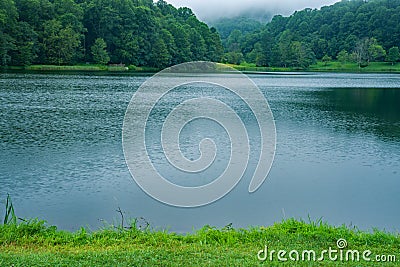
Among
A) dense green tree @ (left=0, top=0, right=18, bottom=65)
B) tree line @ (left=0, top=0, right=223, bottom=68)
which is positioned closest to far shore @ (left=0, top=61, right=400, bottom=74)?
tree line @ (left=0, top=0, right=223, bottom=68)

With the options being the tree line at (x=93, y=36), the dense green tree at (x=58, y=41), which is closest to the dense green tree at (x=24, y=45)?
the tree line at (x=93, y=36)

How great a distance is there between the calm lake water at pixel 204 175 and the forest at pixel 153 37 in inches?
2300

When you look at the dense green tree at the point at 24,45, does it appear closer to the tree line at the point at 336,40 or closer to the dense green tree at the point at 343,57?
the tree line at the point at 336,40

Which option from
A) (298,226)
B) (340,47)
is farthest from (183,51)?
(298,226)

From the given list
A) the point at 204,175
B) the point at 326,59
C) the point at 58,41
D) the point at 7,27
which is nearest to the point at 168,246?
the point at 204,175

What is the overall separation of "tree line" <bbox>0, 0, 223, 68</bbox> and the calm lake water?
56.7 meters

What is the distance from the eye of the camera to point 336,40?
159m

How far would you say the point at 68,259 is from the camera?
6.99m

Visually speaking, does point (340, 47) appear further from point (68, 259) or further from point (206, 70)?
point (68, 259)

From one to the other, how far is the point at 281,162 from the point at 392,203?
5239 mm

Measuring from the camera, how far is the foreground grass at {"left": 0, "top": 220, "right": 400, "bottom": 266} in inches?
273

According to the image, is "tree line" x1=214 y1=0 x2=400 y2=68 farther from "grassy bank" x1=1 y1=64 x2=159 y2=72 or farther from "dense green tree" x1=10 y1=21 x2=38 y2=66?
"dense green tree" x1=10 y1=21 x2=38 y2=66

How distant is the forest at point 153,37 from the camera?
3349 inches

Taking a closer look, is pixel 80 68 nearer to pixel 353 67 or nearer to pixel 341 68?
pixel 341 68
